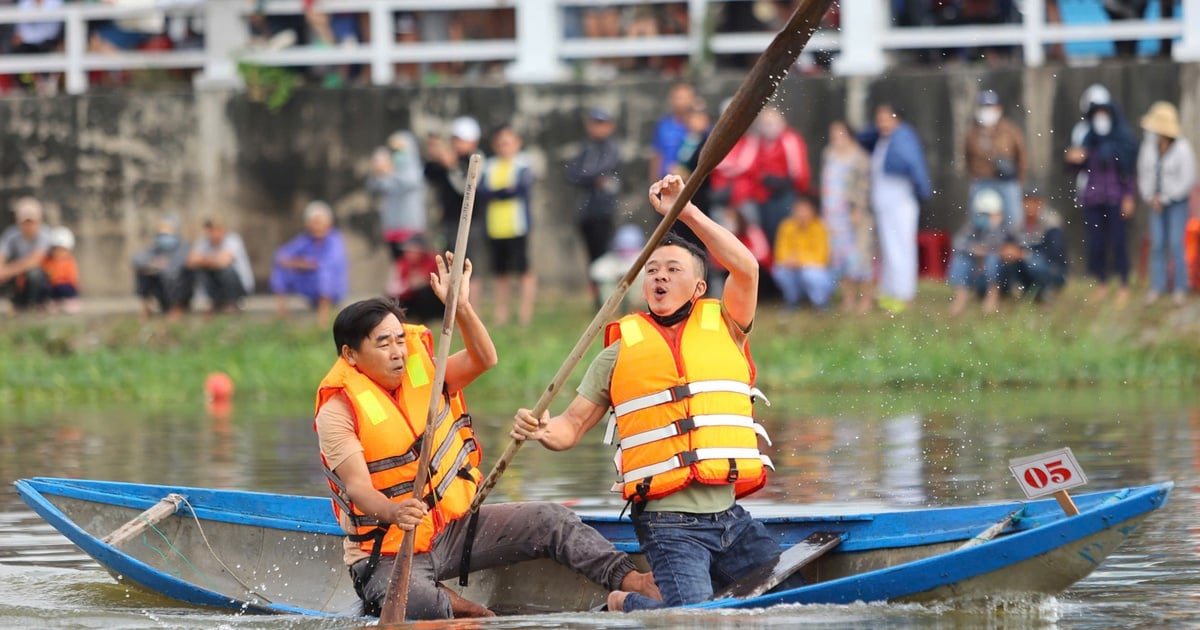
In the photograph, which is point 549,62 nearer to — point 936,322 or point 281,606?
point 936,322

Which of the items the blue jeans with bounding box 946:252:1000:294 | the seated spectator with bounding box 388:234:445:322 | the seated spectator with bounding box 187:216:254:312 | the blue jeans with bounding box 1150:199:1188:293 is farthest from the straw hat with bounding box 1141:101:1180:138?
the seated spectator with bounding box 187:216:254:312

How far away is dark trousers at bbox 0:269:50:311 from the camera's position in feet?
57.1

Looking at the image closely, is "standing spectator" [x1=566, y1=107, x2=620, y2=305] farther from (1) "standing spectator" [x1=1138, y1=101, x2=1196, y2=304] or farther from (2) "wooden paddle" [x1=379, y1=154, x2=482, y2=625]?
(2) "wooden paddle" [x1=379, y1=154, x2=482, y2=625]

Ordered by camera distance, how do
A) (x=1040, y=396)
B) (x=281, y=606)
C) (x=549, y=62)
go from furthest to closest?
(x=549, y=62)
(x=1040, y=396)
(x=281, y=606)

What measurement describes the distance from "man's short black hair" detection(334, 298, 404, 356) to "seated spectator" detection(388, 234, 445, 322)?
28.6 ft

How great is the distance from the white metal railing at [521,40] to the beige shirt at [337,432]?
10.0 meters

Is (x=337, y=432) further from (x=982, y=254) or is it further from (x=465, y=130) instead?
(x=465, y=130)

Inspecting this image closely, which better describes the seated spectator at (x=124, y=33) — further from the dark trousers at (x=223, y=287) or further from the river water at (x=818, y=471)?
the river water at (x=818, y=471)

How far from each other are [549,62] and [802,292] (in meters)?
3.28

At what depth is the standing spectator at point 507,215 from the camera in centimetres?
1614

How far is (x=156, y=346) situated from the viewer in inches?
670

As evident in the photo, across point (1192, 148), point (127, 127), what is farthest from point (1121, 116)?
point (127, 127)

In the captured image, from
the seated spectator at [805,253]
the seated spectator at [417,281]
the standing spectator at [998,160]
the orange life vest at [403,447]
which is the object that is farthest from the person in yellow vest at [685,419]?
the seated spectator at [417,281]

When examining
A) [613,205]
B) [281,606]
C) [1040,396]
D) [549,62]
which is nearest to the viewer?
[281,606]
